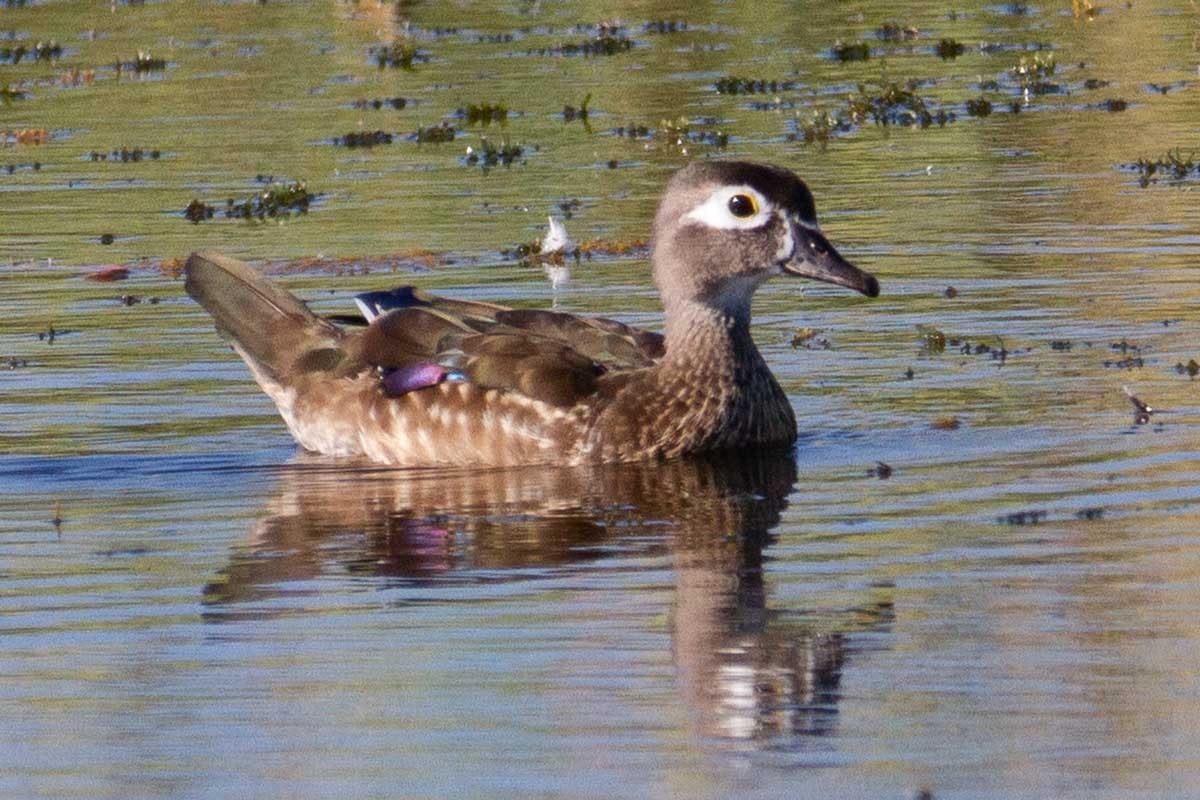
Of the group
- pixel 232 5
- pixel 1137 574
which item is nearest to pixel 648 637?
pixel 1137 574

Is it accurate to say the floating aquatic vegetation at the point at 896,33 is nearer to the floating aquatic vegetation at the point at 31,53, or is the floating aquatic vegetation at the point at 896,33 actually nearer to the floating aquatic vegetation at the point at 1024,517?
the floating aquatic vegetation at the point at 31,53

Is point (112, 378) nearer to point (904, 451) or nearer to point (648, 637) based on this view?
point (904, 451)

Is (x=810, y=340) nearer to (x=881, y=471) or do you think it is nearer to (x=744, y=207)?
(x=744, y=207)

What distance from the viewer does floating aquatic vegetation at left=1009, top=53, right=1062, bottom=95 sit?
23234 mm

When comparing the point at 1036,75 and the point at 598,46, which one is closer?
the point at 1036,75

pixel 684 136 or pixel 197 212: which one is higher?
pixel 684 136

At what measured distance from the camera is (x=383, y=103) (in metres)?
24.4

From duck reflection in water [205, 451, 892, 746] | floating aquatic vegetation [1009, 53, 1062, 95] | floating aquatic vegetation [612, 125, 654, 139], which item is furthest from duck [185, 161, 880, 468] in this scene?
floating aquatic vegetation [1009, 53, 1062, 95]

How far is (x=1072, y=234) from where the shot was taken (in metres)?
16.0

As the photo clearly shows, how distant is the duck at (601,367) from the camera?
11.3 meters

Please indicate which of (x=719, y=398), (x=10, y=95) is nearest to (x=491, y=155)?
(x=10, y=95)

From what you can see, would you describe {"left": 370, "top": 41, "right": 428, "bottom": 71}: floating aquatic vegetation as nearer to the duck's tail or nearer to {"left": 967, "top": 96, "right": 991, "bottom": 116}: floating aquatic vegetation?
{"left": 967, "top": 96, "right": 991, "bottom": 116}: floating aquatic vegetation

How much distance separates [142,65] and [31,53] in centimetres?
274

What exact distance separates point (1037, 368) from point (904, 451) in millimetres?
1816
